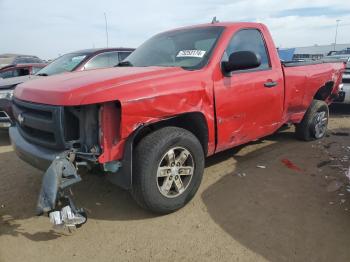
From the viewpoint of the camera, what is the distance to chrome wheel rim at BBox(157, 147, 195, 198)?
11.4ft

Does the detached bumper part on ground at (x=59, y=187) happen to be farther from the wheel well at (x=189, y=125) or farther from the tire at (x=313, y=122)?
the tire at (x=313, y=122)

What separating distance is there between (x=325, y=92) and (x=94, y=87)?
4.78 m

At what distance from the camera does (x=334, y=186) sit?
421 centimetres

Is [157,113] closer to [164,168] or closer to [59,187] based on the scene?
[164,168]

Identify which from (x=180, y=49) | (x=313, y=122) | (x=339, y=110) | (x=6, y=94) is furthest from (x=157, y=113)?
(x=339, y=110)

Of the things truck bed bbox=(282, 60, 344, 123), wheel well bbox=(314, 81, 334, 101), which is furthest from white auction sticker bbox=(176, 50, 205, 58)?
wheel well bbox=(314, 81, 334, 101)

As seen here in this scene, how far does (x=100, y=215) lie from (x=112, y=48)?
15.4 ft

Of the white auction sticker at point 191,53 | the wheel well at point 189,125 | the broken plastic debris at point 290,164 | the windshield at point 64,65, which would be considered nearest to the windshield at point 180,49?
the white auction sticker at point 191,53

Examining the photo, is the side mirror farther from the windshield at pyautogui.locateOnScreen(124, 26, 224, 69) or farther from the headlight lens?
the headlight lens

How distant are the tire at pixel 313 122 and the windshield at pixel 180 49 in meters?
2.50

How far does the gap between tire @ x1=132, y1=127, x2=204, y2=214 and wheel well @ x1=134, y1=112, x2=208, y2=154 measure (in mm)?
115

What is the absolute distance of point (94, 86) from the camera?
3.04 meters

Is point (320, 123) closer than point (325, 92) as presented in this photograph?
Yes

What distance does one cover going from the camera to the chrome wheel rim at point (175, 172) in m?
3.47
